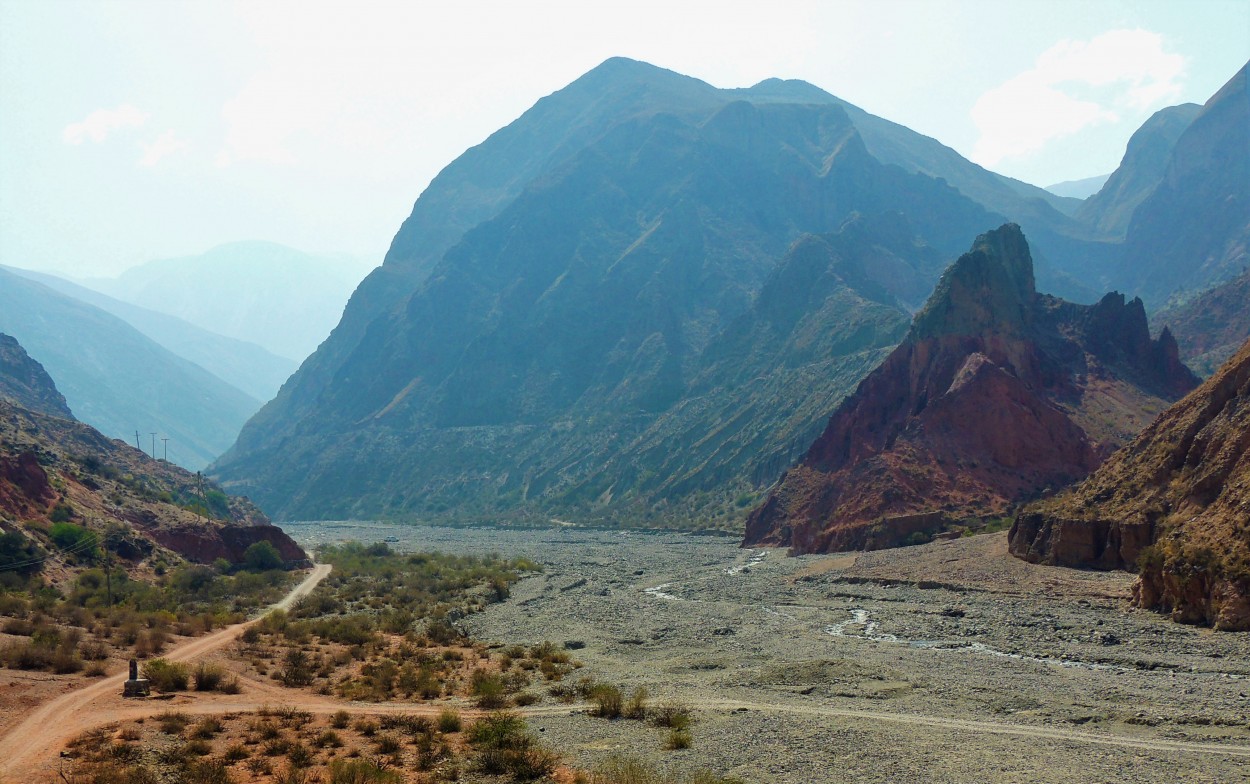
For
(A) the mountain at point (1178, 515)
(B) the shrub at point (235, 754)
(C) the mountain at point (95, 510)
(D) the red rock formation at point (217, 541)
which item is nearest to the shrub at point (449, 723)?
(B) the shrub at point (235, 754)

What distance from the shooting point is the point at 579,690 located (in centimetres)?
2767

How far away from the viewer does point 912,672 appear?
2925 cm

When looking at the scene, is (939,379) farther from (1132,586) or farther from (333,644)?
(333,644)

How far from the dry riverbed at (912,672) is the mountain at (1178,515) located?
145cm

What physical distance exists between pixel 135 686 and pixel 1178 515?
3596cm

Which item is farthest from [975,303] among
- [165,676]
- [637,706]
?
[165,676]

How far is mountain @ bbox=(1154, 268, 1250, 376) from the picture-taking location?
4710 inches

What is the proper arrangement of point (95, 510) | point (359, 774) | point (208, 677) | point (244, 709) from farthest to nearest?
point (95, 510) < point (208, 677) < point (244, 709) < point (359, 774)

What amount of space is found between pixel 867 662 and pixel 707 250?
159835 mm

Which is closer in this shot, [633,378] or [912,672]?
[912,672]

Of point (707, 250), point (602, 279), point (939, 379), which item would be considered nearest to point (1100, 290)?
point (707, 250)

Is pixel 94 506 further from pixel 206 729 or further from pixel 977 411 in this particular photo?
pixel 977 411

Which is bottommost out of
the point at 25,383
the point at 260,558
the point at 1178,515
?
the point at 260,558

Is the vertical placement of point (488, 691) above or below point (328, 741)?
below
